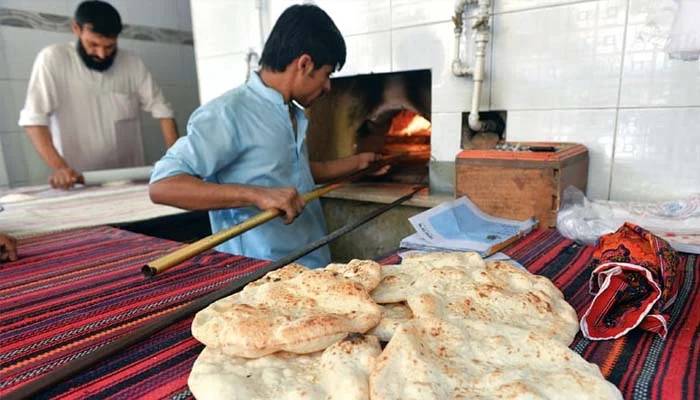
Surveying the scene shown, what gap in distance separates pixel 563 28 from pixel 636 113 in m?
0.52

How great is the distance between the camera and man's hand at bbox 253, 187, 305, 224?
167 centimetres

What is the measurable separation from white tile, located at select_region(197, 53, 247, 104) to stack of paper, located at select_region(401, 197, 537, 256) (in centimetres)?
222

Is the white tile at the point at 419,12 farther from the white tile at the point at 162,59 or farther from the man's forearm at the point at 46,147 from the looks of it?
the white tile at the point at 162,59

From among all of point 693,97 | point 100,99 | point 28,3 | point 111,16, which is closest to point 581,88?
point 693,97

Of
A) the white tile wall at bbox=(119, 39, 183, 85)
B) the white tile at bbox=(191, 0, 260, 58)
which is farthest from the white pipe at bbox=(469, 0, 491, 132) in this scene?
the white tile wall at bbox=(119, 39, 183, 85)

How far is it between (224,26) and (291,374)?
125 inches

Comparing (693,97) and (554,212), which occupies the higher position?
(693,97)

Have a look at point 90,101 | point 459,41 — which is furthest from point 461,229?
point 90,101

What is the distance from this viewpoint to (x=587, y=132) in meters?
2.08

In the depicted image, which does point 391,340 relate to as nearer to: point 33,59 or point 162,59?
point 33,59

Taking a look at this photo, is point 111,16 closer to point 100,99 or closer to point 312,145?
point 100,99

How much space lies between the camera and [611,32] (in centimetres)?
194

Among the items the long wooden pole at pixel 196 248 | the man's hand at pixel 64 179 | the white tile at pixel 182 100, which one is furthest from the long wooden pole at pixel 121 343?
the white tile at pixel 182 100

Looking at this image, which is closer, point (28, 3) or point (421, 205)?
point (421, 205)
